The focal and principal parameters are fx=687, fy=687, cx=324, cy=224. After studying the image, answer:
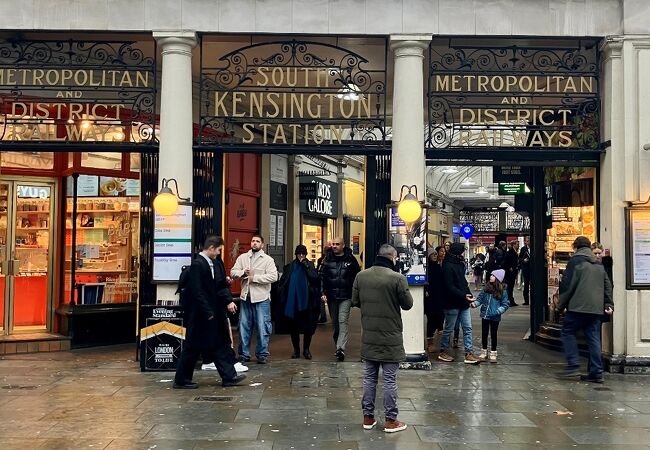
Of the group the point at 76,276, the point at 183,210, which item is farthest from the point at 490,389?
the point at 76,276

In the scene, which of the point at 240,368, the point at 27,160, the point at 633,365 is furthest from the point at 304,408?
the point at 27,160

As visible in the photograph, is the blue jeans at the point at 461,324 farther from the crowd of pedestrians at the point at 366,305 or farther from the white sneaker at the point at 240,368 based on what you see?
the white sneaker at the point at 240,368

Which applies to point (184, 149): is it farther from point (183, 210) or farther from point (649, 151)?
point (649, 151)

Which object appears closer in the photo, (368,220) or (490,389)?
(490,389)

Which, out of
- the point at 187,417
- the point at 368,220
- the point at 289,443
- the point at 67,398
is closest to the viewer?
the point at 289,443

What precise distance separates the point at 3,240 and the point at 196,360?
4818 millimetres

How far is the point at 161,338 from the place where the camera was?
917 centimetres

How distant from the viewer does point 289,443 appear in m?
6.05

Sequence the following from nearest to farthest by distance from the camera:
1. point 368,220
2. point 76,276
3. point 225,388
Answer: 1. point 225,388
2. point 368,220
3. point 76,276

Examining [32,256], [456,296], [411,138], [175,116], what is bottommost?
[456,296]

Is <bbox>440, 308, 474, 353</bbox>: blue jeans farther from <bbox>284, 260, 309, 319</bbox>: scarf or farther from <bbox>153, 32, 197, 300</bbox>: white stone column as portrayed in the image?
<bbox>153, 32, 197, 300</bbox>: white stone column

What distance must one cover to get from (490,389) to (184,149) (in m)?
5.22

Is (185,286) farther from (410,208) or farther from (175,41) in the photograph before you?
(175,41)

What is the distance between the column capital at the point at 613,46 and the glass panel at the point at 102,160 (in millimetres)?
7958
